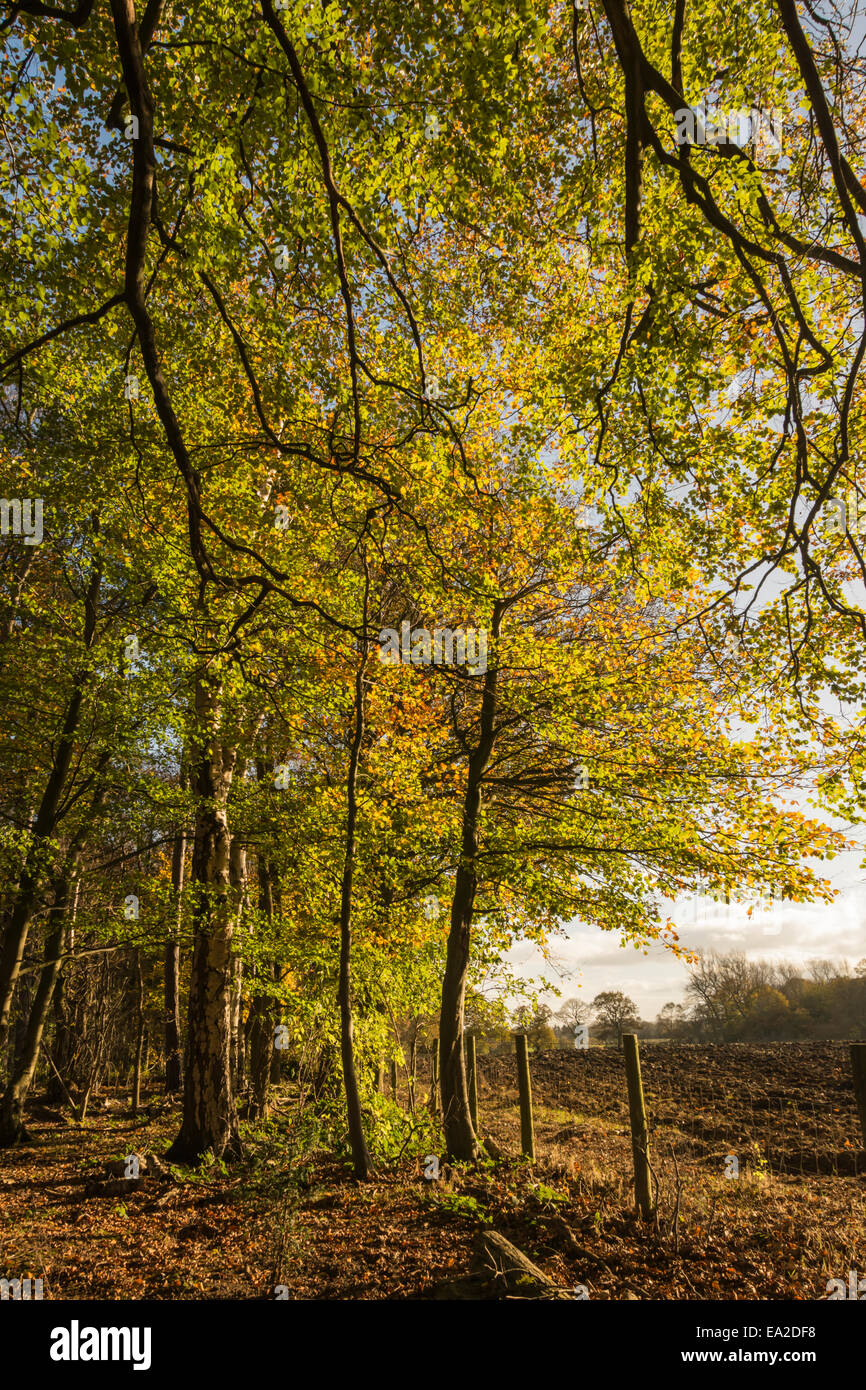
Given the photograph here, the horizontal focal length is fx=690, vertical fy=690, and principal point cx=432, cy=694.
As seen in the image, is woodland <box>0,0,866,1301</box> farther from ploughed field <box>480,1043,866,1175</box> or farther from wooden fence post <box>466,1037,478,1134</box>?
ploughed field <box>480,1043,866,1175</box>

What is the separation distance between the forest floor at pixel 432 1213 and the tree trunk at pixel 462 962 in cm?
58

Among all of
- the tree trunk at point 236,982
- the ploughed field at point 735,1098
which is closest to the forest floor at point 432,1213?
the ploughed field at point 735,1098

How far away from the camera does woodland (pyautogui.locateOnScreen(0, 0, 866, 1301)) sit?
14.5ft

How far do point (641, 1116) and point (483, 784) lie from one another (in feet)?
16.2

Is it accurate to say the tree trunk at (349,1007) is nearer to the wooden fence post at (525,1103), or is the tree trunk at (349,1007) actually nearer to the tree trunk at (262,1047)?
the wooden fence post at (525,1103)

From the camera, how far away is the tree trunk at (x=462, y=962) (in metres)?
9.12

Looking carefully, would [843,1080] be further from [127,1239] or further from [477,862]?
[127,1239]

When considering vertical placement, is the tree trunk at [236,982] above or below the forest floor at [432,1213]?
above

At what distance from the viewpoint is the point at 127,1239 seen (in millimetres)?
5805

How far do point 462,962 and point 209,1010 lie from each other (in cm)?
349

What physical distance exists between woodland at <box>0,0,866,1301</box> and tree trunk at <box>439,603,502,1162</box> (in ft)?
0.23

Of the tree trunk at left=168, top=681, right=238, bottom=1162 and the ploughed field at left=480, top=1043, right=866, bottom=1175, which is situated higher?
the tree trunk at left=168, top=681, right=238, bottom=1162

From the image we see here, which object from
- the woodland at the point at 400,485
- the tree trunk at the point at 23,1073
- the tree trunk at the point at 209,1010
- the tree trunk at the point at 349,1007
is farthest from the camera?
the tree trunk at the point at 23,1073

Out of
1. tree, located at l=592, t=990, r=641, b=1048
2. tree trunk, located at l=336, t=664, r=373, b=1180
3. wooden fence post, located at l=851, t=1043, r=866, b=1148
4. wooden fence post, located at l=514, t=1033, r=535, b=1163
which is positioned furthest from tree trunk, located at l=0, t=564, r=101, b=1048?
tree, located at l=592, t=990, r=641, b=1048
